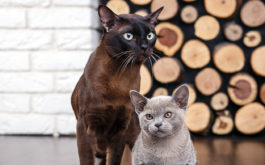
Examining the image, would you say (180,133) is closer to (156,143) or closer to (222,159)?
(156,143)

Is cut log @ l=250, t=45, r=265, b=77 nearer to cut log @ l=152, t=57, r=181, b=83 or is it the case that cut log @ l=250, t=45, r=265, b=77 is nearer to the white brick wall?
cut log @ l=152, t=57, r=181, b=83

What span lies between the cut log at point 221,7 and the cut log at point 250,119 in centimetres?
57

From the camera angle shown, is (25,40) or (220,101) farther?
(220,101)

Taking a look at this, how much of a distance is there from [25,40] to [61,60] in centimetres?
24

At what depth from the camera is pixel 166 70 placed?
182cm

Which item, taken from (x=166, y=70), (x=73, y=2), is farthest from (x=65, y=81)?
(x=166, y=70)

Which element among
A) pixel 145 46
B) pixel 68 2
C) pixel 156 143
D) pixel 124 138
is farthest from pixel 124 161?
pixel 68 2

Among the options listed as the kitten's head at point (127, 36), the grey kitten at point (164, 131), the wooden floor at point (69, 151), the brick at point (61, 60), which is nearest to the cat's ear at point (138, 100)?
the grey kitten at point (164, 131)

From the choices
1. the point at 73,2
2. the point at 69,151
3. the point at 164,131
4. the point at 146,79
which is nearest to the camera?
the point at 164,131

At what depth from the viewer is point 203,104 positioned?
183cm

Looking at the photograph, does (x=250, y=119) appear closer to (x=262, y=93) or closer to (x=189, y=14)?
(x=262, y=93)

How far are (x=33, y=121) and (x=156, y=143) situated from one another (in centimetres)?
112

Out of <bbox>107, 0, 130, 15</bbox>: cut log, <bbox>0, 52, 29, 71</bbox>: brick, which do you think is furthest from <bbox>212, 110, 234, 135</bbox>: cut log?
<bbox>0, 52, 29, 71</bbox>: brick

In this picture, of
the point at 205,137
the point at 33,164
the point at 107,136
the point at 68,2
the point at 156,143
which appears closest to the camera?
the point at 156,143
